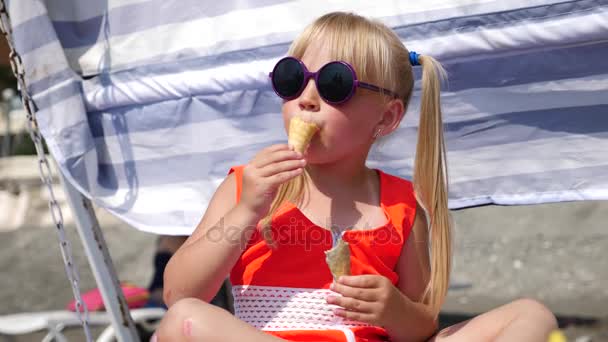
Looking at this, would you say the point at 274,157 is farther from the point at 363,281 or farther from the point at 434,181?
the point at 434,181

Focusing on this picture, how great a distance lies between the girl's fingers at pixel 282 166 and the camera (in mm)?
1607

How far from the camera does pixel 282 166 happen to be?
1.61 metres

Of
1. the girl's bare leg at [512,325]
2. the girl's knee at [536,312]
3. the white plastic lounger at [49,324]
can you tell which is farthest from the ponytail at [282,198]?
the white plastic lounger at [49,324]

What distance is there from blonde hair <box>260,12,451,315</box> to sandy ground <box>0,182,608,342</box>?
1374 millimetres

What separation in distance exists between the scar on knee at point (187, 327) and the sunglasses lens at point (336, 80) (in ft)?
1.77

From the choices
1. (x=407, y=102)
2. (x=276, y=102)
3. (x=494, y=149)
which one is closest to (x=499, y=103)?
(x=494, y=149)

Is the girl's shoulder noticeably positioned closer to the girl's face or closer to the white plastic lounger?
the girl's face

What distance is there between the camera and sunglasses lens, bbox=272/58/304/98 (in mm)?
1719

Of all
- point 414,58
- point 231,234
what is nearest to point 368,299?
point 231,234

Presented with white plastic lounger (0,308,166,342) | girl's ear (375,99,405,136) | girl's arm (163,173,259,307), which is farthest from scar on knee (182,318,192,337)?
white plastic lounger (0,308,166,342)

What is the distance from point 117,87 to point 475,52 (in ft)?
3.29

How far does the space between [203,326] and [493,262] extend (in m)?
2.97

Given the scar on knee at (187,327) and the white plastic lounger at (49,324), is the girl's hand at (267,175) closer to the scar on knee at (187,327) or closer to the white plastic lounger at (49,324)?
the scar on knee at (187,327)

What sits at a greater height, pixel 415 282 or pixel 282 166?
pixel 282 166
